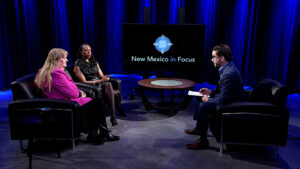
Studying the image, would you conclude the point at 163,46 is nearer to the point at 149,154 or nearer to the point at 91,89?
the point at 91,89

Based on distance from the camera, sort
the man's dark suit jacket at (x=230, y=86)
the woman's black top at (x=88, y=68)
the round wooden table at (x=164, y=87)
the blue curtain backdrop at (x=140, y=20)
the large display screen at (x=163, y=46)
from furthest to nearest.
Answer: the blue curtain backdrop at (x=140, y=20)
the large display screen at (x=163, y=46)
the woman's black top at (x=88, y=68)
the round wooden table at (x=164, y=87)
the man's dark suit jacket at (x=230, y=86)

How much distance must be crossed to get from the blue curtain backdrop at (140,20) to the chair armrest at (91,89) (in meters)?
2.96

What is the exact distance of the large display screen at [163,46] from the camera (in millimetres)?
5250

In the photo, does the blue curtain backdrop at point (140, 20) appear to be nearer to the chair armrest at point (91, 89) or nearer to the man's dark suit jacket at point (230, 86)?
the chair armrest at point (91, 89)

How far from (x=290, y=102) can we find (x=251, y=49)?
59.9 inches

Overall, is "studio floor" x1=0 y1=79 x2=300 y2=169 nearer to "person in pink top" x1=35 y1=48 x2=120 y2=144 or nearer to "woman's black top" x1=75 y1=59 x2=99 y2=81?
"person in pink top" x1=35 y1=48 x2=120 y2=144

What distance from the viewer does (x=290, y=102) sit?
16.8 ft

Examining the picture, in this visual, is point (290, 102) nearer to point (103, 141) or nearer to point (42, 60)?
point (103, 141)

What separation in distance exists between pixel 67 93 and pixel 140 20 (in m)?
3.86

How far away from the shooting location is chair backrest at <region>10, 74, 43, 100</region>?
9.10 feet

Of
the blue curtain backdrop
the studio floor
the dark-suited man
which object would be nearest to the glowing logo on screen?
the blue curtain backdrop

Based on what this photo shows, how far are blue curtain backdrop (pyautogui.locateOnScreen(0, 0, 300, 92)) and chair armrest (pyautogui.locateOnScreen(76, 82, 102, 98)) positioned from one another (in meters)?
2.96

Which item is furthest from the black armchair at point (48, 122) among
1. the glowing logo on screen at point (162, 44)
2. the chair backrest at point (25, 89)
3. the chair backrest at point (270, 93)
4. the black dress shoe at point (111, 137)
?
the glowing logo on screen at point (162, 44)

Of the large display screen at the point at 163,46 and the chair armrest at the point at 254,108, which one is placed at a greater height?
the large display screen at the point at 163,46
